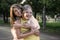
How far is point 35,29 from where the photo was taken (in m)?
2.66

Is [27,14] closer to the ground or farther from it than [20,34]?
Result: farther from it

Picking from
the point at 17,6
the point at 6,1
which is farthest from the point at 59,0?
the point at 17,6

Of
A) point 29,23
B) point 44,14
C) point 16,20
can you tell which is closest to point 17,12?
point 16,20

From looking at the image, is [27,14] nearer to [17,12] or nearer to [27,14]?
[27,14]

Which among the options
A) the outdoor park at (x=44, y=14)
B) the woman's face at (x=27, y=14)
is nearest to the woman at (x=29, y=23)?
the woman's face at (x=27, y=14)

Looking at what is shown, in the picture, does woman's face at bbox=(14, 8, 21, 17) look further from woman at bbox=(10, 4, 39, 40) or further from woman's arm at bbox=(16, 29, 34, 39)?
woman's arm at bbox=(16, 29, 34, 39)

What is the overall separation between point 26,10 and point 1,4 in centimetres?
3000

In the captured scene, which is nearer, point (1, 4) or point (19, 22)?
point (19, 22)

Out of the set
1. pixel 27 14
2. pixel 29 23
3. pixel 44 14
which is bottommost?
pixel 44 14

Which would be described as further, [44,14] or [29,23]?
[44,14]

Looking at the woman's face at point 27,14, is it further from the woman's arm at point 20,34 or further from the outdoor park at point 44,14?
the outdoor park at point 44,14

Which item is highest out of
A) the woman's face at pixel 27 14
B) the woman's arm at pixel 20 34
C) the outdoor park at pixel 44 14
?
the woman's face at pixel 27 14

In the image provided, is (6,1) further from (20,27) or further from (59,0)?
(20,27)

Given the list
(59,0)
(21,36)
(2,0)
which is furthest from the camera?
(2,0)
